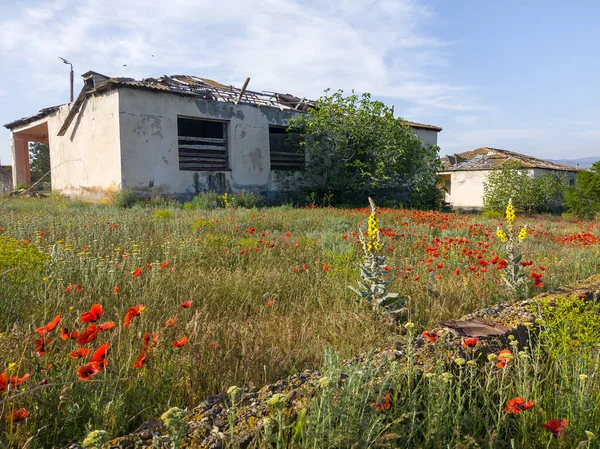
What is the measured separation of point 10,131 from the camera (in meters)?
19.0

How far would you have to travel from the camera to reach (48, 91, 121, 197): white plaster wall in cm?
1316

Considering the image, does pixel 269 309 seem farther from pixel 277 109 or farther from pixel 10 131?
pixel 10 131

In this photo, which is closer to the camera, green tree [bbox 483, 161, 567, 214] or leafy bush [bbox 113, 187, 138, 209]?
leafy bush [bbox 113, 187, 138, 209]

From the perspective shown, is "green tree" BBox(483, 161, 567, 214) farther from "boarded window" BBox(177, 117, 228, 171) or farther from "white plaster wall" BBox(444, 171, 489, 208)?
"boarded window" BBox(177, 117, 228, 171)

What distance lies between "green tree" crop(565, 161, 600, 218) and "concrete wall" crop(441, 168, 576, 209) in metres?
9.75

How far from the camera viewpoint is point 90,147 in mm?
14195

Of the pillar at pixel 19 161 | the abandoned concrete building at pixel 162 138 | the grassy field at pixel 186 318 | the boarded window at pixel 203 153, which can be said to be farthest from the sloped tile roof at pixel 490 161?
the pillar at pixel 19 161

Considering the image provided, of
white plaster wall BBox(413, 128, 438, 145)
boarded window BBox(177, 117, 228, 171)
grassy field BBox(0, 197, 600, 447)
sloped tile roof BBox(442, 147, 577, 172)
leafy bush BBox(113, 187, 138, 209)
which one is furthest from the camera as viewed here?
sloped tile roof BBox(442, 147, 577, 172)

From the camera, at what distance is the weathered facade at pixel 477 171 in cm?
2878

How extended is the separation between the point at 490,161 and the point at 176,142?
75.2 ft

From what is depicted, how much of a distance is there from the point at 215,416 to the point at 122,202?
457 inches

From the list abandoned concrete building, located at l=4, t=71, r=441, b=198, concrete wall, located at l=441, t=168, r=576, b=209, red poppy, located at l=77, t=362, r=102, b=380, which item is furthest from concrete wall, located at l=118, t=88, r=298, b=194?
concrete wall, located at l=441, t=168, r=576, b=209

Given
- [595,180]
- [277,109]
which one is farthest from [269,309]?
[595,180]

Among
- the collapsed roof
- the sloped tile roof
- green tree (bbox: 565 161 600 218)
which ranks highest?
the collapsed roof
